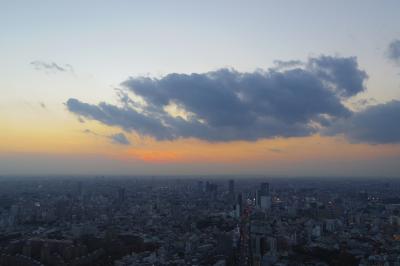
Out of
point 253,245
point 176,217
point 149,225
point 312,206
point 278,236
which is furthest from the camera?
point 312,206

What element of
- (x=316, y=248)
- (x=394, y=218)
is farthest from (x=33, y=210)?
(x=394, y=218)

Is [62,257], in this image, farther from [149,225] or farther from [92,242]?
[149,225]

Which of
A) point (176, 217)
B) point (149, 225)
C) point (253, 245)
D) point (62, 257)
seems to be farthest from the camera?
point (176, 217)

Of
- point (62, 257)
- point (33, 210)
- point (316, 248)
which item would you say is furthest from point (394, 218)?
point (33, 210)

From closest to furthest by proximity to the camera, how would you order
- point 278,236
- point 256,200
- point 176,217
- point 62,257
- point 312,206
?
point 62,257
point 278,236
point 176,217
point 312,206
point 256,200

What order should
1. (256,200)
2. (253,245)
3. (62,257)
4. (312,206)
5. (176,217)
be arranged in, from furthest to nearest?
1. (256,200)
2. (312,206)
3. (176,217)
4. (253,245)
5. (62,257)

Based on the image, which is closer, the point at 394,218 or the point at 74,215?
the point at 394,218

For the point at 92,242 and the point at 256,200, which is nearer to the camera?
the point at 92,242

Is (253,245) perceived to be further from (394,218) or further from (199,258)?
(394,218)
